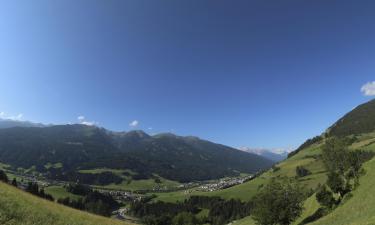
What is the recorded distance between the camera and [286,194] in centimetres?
8856

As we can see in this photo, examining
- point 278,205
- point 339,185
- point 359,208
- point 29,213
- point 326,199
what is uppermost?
point 29,213

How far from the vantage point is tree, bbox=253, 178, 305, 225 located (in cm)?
8544

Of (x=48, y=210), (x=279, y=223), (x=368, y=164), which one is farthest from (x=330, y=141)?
(x=48, y=210)

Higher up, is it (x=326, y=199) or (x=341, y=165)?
(x=341, y=165)

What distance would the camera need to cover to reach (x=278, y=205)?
8650cm

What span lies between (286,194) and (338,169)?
23.1 metres

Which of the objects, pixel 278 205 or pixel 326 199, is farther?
pixel 326 199

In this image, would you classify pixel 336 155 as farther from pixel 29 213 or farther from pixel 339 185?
pixel 29 213

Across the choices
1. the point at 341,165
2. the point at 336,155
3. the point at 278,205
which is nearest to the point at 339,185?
the point at 341,165

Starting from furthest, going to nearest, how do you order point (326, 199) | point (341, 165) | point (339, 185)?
1. point (341, 165)
2. point (326, 199)
3. point (339, 185)

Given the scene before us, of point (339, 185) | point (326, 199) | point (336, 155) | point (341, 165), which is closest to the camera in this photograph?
point (339, 185)

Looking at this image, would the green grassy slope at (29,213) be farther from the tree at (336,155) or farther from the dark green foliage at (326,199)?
the tree at (336,155)

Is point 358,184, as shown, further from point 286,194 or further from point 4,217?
point 4,217

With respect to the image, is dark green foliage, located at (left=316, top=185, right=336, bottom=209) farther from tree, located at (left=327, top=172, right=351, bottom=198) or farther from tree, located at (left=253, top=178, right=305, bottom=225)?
tree, located at (left=253, top=178, right=305, bottom=225)
